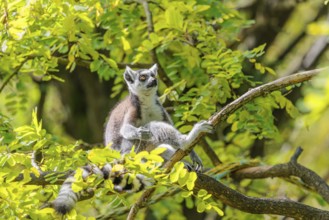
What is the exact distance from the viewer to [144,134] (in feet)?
15.3

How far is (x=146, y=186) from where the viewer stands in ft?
11.7

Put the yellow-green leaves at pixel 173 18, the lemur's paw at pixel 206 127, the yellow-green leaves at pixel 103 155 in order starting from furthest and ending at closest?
the yellow-green leaves at pixel 173 18 < the lemur's paw at pixel 206 127 < the yellow-green leaves at pixel 103 155

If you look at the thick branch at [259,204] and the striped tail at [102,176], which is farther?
the thick branch at [259,204]

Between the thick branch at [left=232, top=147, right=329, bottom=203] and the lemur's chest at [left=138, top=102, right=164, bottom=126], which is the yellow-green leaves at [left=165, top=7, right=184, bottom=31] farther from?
the thick branch at [left=232, top=147, right=329, bottom=203]

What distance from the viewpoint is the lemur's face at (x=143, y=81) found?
5059mm

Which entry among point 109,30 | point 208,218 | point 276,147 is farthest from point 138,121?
point 276,147

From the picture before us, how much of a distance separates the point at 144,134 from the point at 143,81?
55 cm

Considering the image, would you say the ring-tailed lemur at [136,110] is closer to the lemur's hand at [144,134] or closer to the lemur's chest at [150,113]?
the lemur's chest at [150,113]

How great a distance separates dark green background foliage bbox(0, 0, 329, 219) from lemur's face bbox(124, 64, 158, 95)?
0.12 m

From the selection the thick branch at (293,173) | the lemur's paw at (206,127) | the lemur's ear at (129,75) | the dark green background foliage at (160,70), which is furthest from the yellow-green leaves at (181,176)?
the lemur's ear at (129,75)

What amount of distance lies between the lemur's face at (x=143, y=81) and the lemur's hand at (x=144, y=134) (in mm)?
485

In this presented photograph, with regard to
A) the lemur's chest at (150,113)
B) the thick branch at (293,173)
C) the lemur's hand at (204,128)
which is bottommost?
the thick branch at (293,173)

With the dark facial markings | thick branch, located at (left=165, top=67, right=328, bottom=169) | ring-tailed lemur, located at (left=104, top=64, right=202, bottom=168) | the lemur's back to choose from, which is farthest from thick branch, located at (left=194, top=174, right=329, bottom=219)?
the dark facial markings

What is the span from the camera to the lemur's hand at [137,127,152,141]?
4.65 metres
